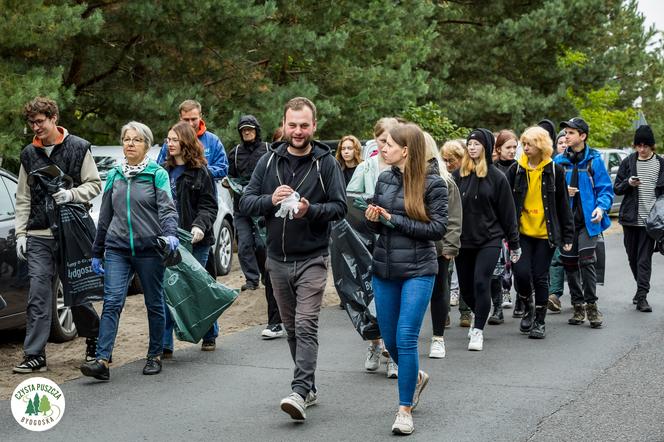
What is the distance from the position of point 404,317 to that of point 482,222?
2930 millimetres

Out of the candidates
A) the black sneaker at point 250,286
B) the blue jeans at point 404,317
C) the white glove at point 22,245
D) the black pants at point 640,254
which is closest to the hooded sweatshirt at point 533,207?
the black pants at point 640,254

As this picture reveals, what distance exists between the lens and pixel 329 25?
20609 millimetres

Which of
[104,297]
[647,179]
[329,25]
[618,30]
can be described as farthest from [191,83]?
[618,30]

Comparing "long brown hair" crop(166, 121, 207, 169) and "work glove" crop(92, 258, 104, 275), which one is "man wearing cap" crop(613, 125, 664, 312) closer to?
"long brown hair" crop(166, 121, 207, 169)

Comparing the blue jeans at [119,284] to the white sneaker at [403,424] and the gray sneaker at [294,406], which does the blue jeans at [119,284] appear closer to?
the gray sneaker at [294,406]

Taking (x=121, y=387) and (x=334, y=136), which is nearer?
(x=121, y=387)

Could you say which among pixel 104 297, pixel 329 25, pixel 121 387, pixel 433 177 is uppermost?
pixel 329 25

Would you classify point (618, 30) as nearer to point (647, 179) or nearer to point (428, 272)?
point (647, 179)

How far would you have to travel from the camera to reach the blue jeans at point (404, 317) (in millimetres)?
6176

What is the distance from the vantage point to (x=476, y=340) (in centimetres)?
891

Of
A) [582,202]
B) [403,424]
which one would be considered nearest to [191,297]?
[403,424]

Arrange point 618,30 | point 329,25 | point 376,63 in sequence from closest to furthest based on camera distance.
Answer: point 329,25
point 376,63
point 618,30

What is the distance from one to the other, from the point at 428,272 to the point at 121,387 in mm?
2466

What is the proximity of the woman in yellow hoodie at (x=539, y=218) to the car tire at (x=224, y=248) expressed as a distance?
525 cm
